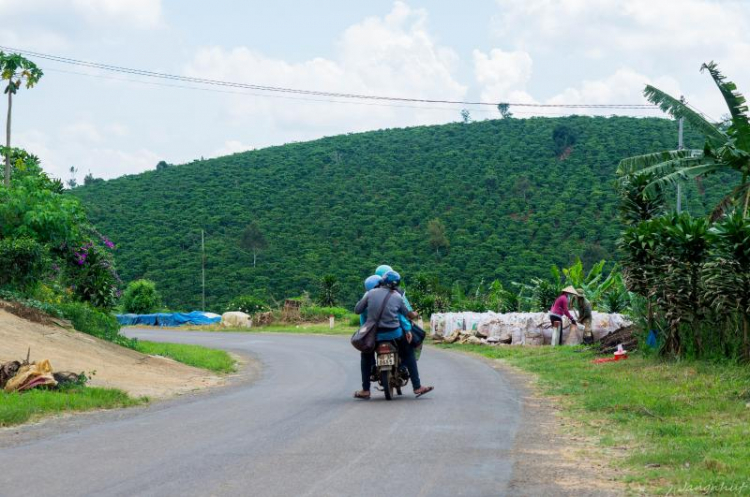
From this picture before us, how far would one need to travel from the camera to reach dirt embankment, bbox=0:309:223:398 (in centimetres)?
1670

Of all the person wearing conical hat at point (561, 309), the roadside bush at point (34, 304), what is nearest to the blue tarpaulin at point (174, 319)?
the person wearing conical hat at point (561, 309)

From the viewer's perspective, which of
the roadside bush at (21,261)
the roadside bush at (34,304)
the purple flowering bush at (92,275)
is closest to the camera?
the roadside bush at (34,304)

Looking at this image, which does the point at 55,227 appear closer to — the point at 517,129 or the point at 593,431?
the point at 593,431

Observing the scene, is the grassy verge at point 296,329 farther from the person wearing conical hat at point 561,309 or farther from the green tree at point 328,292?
the person wearing conical hat at point 561,309

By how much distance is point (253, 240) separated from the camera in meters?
72.2

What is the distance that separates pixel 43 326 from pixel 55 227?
427 cm

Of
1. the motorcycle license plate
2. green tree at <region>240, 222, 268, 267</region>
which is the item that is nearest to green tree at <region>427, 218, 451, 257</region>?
green tree at <region>240, 222, 268, 267</region>

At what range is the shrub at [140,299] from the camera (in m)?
56.6

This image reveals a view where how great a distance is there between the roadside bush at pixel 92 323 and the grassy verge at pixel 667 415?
34.0 feet

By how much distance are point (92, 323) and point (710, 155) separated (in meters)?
16.4

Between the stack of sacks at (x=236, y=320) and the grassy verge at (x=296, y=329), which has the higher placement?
the stack of sacks at (x=236, y=320)

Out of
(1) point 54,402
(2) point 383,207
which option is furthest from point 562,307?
(2) point 383,207

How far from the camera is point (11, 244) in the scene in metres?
22.3

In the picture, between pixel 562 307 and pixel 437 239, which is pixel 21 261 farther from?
pixel 437 239
